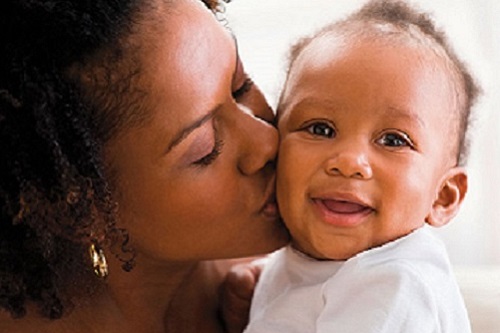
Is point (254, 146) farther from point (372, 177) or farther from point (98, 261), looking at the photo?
point (98, 261)

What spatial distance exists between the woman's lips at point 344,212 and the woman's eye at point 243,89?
0.26 meters

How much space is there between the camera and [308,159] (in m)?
1.49

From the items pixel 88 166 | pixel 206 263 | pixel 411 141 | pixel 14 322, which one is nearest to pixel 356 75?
pixel 411 141

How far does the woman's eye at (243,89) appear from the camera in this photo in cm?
160

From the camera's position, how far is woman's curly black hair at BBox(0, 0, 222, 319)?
139cm

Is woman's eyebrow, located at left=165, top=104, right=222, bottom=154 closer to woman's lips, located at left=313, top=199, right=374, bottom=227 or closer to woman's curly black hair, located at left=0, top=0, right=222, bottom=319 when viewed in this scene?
woman's curly black hair, located at left=0, top=0, right=222, bottom=319

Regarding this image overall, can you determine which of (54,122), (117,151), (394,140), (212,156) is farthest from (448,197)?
(54,122)

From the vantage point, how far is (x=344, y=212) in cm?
145

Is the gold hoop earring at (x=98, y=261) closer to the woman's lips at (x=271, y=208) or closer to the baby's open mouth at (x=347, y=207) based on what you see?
the woman's lips at (x=271, y=208)

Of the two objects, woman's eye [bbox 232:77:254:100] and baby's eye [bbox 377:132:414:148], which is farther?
woman's eye [bbox 232:77:254:100]

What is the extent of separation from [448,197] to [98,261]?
22.9 inches

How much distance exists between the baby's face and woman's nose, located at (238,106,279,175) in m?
0.03

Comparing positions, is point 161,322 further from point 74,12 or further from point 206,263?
point 74,12

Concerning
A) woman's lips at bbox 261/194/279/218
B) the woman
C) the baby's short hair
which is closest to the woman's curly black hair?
the woman
